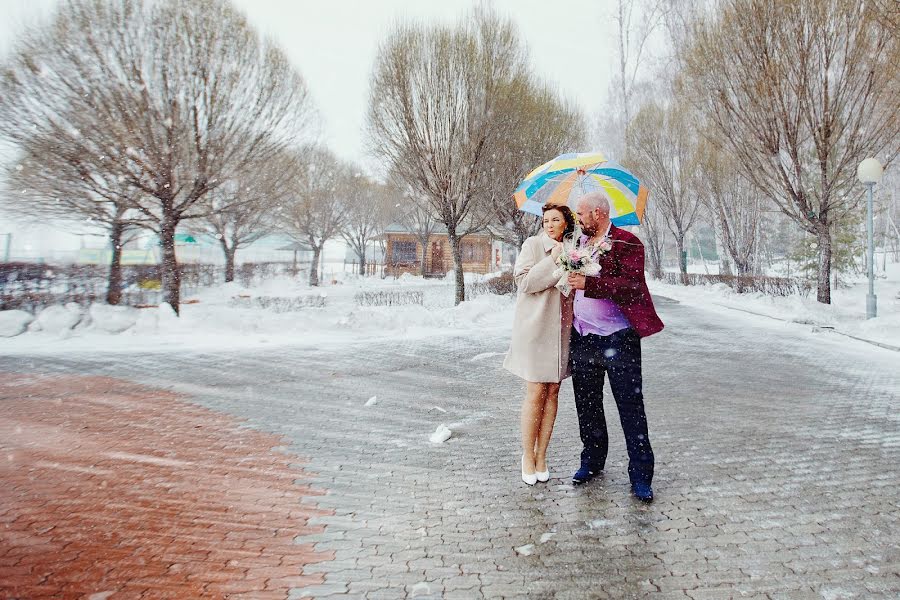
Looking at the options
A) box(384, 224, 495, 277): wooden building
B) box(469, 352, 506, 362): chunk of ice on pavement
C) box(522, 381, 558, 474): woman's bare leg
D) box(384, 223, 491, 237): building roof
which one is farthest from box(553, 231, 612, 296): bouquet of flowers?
box(384, 224, 495, 277): wooden building

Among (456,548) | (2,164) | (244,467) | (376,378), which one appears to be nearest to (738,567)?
(456,548)

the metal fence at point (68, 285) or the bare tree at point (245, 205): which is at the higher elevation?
the bare tree at point (245, 205)

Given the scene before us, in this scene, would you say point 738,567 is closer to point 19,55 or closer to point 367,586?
point 367,586

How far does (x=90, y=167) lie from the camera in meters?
12.3

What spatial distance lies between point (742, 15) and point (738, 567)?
49.5 feet

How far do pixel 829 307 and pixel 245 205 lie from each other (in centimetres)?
1900

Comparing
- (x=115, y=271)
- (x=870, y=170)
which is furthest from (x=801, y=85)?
(x=115, y=271)

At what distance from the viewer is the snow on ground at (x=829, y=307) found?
34.7 feet

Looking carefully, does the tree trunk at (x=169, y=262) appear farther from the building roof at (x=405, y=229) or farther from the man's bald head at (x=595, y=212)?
the building roof at (x=405, y=229)

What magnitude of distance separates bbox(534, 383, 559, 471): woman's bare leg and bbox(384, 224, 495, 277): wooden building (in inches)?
1459

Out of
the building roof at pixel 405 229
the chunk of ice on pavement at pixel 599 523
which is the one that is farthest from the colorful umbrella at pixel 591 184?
the building roof at pixel 405 229

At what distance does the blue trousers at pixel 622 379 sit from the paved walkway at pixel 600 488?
0.95ft

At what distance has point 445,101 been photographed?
15.6m

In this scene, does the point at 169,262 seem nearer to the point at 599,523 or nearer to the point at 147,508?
the point at 147,508
